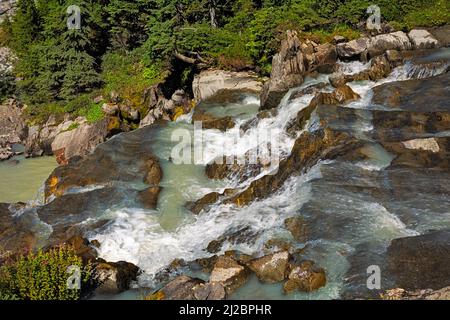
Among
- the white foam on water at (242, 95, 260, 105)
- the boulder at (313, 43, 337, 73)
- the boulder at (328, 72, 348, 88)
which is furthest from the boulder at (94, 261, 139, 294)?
the boulder at (313, 43, 337, 73)

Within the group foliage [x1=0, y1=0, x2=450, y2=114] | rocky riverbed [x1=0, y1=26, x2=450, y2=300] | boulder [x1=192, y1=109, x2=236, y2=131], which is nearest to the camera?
rocky riverbed [x1=0, y1=26, x2=450, y2=300]

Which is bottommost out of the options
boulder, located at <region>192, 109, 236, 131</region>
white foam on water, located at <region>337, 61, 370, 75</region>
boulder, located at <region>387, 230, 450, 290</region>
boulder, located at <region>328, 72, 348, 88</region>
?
boulder, located at <region>387, 230, 450, 290</region>

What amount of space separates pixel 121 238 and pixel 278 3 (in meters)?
28.1

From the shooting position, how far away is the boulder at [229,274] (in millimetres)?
11344

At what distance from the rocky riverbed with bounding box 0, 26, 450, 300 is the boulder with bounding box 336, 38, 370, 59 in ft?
2.31

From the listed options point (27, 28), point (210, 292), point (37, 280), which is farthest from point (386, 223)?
point (27, 28)

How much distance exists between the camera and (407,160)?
15.6 m

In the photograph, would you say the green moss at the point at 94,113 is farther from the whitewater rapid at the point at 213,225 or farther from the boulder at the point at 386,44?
Answer: the boulder at the point at 386,44

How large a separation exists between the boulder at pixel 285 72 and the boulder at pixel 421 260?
1592cm

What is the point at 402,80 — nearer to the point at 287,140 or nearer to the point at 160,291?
the point at 287,140

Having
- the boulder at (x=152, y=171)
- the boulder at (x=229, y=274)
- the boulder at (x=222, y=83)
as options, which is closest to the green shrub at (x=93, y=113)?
the boulder at (x=222, y=83)

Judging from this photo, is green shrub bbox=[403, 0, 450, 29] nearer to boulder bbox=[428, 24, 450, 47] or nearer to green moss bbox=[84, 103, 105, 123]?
boulder bbox=[428, 24, 450, 47]

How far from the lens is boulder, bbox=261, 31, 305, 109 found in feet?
87.1

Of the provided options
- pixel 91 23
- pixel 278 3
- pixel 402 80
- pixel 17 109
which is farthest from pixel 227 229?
pixel 91 23
